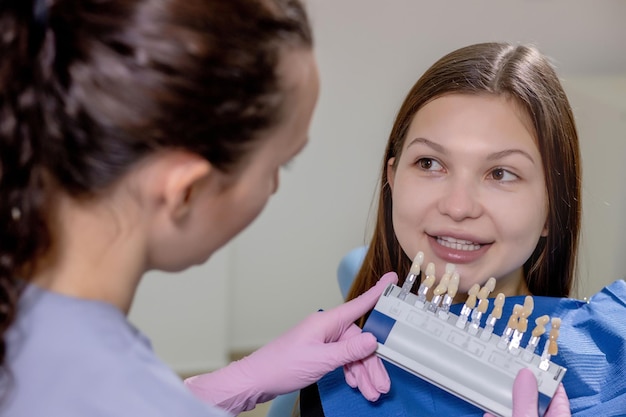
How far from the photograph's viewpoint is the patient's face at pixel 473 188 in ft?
3.80

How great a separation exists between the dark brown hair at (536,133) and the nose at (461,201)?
0.13 meters

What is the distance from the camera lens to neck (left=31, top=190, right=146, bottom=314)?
2.39 feet

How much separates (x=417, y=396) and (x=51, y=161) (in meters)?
0.66

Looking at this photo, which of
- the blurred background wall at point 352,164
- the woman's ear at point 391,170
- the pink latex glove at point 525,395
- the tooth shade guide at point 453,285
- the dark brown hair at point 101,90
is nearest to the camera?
the dark brown hair at point 101,90

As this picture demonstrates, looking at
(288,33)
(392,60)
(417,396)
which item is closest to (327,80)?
(392,60)

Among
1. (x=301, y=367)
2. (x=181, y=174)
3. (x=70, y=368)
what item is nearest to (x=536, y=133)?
(x=301, y=367)

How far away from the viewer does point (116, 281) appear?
0.77 meters

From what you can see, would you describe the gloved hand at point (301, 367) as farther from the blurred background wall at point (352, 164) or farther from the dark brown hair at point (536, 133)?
the blurred background wall at point (352, 164)

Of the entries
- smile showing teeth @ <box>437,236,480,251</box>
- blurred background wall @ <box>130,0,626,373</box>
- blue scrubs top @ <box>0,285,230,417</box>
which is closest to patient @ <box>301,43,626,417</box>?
smile showing teeth @ <box>437,236,480,251</box>

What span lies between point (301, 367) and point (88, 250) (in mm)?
453

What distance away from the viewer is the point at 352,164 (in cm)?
253

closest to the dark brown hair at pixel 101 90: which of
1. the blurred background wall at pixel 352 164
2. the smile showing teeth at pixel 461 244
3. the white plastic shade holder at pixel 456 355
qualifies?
the white plastic shade holder at pixel 456 355

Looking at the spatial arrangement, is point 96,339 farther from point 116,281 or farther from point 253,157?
point 253,157

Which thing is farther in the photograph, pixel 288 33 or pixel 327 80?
pixel 327 80
